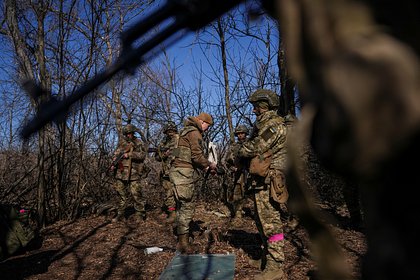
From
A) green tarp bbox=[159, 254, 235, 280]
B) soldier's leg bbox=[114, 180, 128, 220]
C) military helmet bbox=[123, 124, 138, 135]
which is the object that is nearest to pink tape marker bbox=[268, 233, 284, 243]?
green tarp bbox=[159, 254, 235, 280]

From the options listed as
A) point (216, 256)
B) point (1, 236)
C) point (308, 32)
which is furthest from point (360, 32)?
point (1, 236)

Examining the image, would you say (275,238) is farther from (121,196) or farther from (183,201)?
(121,196)

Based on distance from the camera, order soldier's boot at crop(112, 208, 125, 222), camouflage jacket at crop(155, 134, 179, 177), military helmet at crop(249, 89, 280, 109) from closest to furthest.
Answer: military helmet at crop(249, 89, 280, 109), soldier's boot at crop(112, 208, 125, 222), camouflage jacket at crop(155, 134, 179, 177)

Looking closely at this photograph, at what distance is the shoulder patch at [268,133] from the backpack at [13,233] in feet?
12.6

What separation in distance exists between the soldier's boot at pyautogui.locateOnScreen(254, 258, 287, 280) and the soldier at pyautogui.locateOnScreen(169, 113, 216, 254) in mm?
1547

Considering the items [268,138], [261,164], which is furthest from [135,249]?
[268,138]

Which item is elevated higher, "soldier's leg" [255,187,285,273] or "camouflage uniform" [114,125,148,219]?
"camouflage uniform" [114,125,148,219]

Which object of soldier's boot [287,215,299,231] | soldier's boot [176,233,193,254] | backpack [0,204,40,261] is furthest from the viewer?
soldier's boot [287,215,299,231]

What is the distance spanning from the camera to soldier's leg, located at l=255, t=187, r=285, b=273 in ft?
12.3

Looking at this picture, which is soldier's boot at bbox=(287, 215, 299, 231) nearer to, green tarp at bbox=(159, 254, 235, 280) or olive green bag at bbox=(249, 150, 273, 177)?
green tarp at bbox=(159, 254, 235, 280)

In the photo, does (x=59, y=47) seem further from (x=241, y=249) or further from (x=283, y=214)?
(x=283, y=214)

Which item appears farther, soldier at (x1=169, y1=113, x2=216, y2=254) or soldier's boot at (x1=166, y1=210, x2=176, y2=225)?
soldier's boot at (x1=166, y1=210, x2=176, y2=225)

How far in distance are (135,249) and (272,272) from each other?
2.39 meters

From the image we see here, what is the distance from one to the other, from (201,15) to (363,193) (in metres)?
0.57
